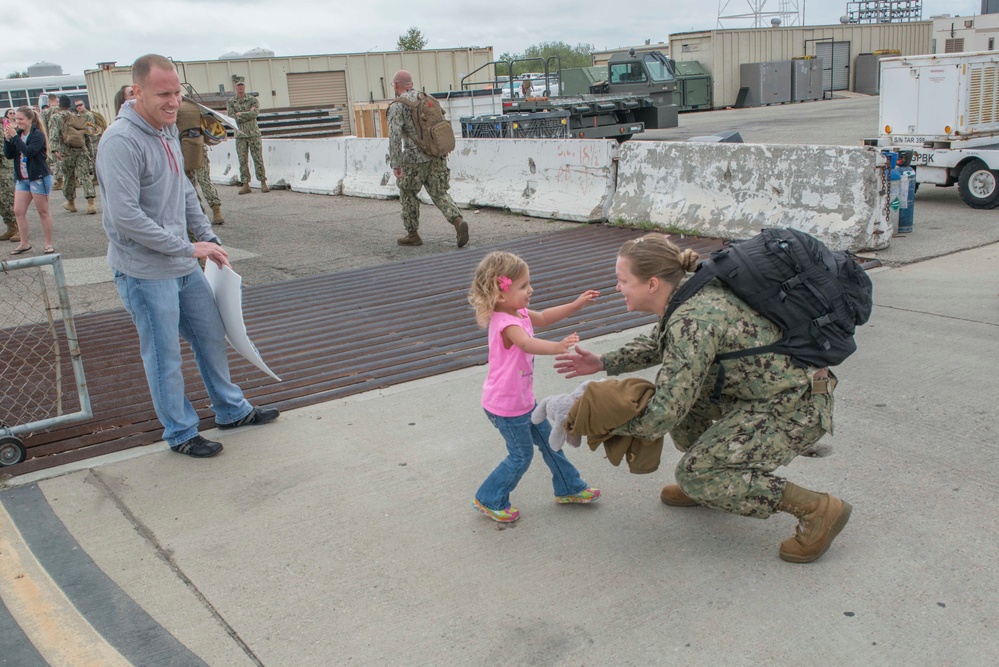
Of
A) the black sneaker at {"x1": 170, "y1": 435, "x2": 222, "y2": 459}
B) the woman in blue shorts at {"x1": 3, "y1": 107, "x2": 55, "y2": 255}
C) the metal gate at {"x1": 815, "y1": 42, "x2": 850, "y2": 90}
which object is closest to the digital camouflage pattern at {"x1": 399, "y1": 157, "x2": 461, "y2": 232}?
the woman in blue shorts at {"x1": 3, "y1": 107, "x2": 55, "y2": 255}

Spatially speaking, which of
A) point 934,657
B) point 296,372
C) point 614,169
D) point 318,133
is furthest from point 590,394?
point 318,133

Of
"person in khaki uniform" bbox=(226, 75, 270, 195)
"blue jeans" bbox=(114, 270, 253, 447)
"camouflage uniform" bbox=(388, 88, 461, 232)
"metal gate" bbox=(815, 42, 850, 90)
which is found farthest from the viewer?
"metal gate" bbox=(815, 42, 850, 90)

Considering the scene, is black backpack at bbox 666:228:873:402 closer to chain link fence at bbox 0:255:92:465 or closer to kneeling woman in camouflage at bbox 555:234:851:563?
kneeling woman in camouflage at bbox 555:234:851:563

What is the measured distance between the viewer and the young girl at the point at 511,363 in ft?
10.6

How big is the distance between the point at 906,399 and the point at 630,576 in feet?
7.14

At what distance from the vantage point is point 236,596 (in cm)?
304

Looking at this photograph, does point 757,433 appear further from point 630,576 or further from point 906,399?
point 906,399

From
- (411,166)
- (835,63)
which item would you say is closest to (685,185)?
(411,166)

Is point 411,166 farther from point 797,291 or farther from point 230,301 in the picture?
point 797,291

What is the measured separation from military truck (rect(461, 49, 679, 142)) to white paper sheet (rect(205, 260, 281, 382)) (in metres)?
14.1

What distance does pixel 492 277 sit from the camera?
3.21 meters

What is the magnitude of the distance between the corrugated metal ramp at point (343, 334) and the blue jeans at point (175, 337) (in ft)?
1.08

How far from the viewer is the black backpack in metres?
2.91

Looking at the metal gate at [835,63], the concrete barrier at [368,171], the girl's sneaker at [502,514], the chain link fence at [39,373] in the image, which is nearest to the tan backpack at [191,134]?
the chain link fence at [39,373]
